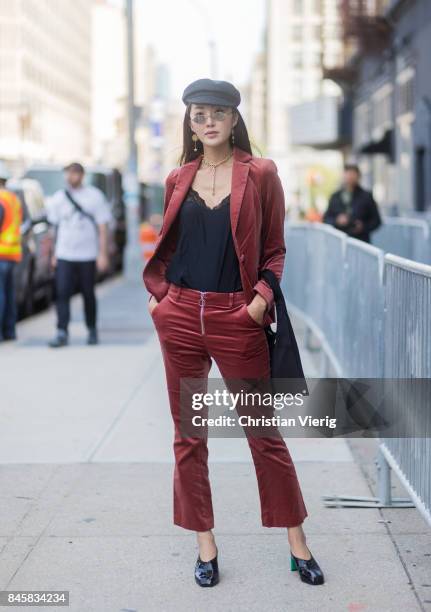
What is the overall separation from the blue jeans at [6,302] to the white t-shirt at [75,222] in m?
Answer: 0.67

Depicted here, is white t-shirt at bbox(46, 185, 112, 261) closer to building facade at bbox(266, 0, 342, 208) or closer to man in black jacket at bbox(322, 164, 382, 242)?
man in black jacket at bbox(322, 164, 382, 242)

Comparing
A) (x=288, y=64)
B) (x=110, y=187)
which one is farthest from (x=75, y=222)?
(x=288, y=64)

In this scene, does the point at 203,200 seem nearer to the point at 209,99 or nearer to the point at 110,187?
the point at 209,99

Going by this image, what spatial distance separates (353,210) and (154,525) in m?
8.87

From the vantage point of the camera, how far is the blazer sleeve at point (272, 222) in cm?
457

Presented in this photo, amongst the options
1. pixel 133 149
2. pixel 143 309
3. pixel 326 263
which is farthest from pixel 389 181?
pixel 326 263

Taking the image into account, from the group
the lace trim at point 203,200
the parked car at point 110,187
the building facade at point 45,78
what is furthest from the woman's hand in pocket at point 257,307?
the building facade at point 45,78

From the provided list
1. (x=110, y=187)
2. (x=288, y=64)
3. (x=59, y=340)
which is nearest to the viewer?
(x=59, y=340)

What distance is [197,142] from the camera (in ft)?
15.6

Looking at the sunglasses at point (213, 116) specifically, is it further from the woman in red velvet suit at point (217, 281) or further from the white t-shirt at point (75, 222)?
the white t-shirt at point (75, 222)

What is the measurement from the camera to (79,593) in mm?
4543

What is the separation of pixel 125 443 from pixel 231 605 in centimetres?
294

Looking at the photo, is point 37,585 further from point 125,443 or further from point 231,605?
point 125,443

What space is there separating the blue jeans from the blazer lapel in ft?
26.2
